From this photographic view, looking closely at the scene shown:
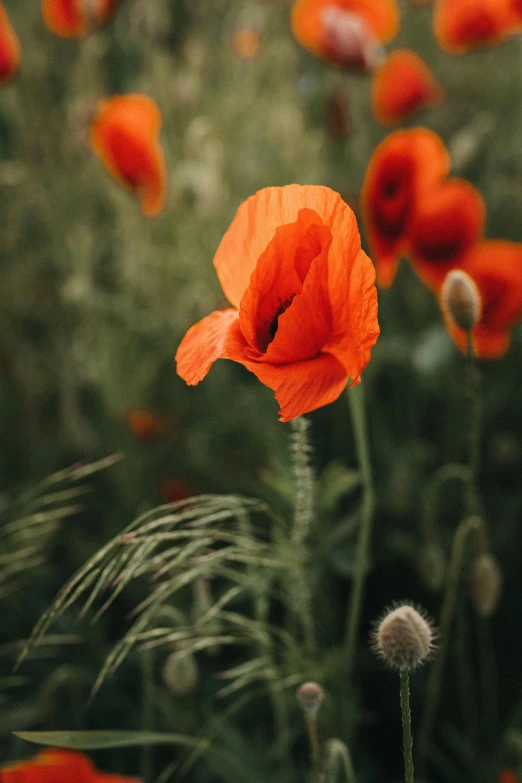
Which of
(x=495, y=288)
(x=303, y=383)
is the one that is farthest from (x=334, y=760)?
(x=495, y=288)

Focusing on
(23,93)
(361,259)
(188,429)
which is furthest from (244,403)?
(23,93)

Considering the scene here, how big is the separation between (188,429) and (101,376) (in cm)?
20

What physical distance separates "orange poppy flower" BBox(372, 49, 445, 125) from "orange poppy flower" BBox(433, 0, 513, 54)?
0.10m

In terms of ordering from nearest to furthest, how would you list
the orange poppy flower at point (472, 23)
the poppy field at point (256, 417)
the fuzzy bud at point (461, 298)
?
1. the poppy field at point (256, 417)
2. the fuzzy bud at point (461, 298)
3. the orange poppy flower at point (472, 23)

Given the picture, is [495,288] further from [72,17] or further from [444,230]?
[72,17]

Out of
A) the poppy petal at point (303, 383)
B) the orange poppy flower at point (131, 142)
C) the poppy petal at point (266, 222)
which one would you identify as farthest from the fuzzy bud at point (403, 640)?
the orange poppy flower at point (131, 142)

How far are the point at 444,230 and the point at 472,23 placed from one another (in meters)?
0.86

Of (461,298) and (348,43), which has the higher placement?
(348,43)

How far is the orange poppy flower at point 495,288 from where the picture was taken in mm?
1132

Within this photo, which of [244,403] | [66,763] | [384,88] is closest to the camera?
[66,763]

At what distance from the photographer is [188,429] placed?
1504 millimetres

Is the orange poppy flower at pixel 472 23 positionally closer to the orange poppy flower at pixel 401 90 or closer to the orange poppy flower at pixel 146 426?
the orange poppy flower at pixel 401 90

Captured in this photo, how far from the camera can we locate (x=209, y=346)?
542 mm

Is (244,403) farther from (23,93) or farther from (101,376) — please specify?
(23,93)
